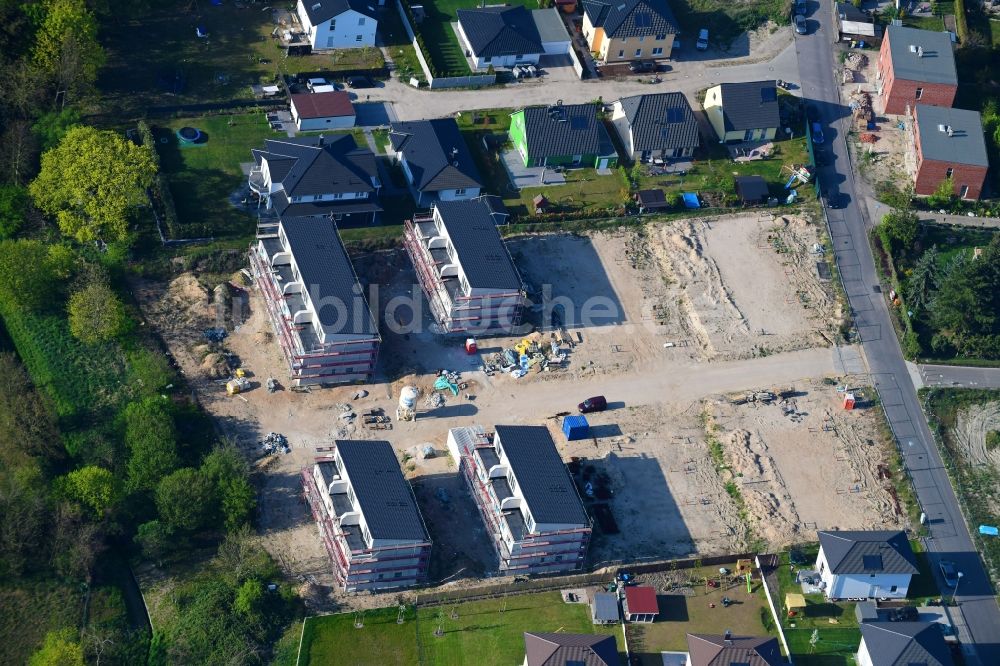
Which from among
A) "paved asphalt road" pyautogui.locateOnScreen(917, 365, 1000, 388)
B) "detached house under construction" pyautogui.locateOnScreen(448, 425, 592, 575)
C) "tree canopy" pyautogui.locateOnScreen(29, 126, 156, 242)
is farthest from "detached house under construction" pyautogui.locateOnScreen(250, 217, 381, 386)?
"paved asphalt road" pyautogui.locateOnScreen(917, 365, 1000, 388)

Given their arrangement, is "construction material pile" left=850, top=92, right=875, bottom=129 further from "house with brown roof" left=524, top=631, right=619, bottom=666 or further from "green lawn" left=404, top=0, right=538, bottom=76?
"house with brown roof" left=524, top=631, right=619, bottom=666

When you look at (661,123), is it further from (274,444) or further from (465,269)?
(274,444)

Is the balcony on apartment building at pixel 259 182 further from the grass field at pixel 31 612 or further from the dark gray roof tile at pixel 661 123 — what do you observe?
the grass field at pixel 31 612

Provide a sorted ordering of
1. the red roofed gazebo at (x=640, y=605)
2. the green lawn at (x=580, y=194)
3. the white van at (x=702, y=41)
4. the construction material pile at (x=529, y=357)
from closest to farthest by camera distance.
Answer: the red roofed gazebo at (x=640, y=605) → the construction material pile at (x=529, y=357) → the green lawn at (x=580, y=194) → the white van at (x=702, y=41)

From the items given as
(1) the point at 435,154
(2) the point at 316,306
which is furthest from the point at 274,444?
(1) the point at 435,154

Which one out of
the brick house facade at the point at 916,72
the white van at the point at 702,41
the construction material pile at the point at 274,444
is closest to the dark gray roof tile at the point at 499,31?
the white van at the point at 702,41
